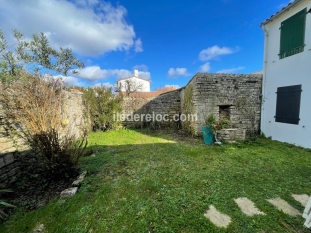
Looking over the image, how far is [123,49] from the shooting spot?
12.7 metres

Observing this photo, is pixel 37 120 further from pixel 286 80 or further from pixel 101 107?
pixel 286 80

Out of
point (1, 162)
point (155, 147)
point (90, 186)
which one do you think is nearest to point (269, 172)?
point (155, 147)

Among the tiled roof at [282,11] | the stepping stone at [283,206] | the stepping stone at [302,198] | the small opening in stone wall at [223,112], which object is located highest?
the tiled roof at [282,11]

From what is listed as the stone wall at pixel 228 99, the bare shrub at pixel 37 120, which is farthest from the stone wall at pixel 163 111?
the bare shrub at pixel 37 120

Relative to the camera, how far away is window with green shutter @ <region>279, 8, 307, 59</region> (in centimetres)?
485

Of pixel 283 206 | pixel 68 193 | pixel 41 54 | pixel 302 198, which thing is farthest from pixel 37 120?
pixel 41 54

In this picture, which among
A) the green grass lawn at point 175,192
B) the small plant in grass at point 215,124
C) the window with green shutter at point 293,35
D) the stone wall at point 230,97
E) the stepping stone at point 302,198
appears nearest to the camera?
the green grass lawn at point 175,192

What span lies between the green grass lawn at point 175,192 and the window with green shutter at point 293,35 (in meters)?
3.71

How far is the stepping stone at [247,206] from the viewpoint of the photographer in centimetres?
207

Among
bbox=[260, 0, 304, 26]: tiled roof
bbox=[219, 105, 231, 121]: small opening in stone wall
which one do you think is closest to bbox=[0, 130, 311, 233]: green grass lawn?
bbox=[219, 105, 231, 121]: small opening in stone wall

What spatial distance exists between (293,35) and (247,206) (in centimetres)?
647

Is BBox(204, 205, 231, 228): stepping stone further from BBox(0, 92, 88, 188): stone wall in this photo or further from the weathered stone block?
BBox(0, 92, 88, 188): stone wall

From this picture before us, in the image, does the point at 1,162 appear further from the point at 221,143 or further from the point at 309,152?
the point at 309,152

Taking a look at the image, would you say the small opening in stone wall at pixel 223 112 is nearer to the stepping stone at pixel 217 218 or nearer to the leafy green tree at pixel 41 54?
the stepping stone at pixel 217 218
